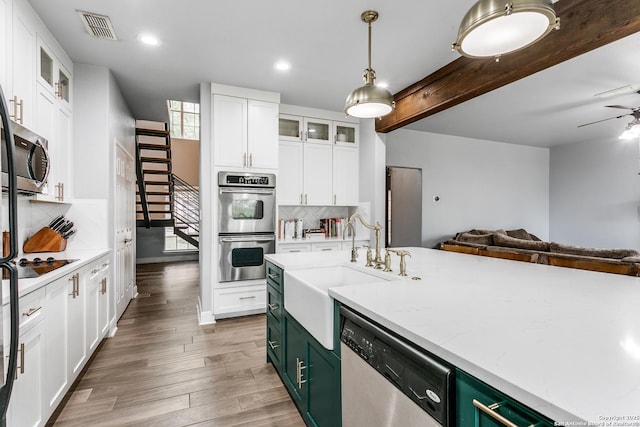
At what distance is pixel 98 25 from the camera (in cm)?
249

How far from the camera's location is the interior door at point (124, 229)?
3498mm

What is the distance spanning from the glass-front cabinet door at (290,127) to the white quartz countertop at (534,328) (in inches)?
124

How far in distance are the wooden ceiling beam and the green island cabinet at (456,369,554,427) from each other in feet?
8.21

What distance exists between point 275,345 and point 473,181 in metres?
5.68

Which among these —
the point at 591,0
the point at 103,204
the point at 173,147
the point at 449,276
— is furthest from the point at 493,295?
the point at 173,147

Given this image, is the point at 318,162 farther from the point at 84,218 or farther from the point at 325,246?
the point at 84,218

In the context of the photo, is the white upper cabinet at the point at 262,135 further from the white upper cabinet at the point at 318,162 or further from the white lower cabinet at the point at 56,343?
the white lower cabinet at the point at 56,343

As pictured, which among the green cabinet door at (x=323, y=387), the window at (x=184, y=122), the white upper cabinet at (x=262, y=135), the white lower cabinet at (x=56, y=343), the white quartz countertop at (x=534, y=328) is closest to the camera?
the white quartz countertop at (x=534, y=328)

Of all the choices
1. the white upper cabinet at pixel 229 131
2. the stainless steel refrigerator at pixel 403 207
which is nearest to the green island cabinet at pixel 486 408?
the white upper cabinet at pixel 229 131

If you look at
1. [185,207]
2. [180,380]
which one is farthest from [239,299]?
[185,207]

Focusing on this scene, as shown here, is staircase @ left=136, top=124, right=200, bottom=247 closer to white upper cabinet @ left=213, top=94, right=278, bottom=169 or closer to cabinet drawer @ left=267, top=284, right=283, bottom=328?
white upper cabinet @ left=213, top=94, right=278, bottom=169

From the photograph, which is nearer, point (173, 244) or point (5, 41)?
point (5, 41)

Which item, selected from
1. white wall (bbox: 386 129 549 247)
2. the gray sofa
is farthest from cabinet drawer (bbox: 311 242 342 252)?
white wall (bbox: 386 129 549 247)

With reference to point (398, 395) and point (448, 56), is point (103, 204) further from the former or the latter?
point (448, 56)
